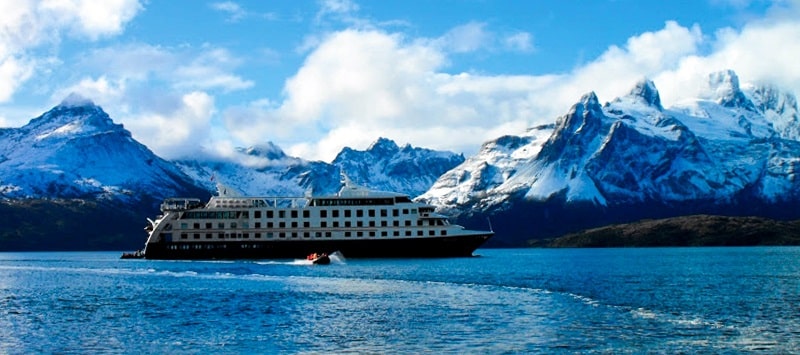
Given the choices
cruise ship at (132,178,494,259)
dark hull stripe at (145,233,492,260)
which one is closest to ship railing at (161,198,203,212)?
cruise ship at (132,178,494,259)

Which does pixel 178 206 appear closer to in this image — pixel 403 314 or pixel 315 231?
pixel 315 231

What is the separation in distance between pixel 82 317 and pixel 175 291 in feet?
74.5

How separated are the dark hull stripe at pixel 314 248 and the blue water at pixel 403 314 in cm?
5314

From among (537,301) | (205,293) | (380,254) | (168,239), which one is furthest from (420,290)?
(168,239)

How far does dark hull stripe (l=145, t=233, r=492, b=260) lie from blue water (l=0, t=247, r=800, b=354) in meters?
53.1

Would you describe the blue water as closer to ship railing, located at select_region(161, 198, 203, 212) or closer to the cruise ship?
the cruise ship

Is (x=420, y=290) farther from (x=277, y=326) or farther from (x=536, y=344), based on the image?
(x=536, y=344)

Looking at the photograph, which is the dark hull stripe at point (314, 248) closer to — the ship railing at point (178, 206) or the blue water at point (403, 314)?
the ship railing at point (178, 206)

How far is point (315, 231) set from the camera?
170750mm

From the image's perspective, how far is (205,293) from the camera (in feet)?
299

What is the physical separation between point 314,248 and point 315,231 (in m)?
3.10

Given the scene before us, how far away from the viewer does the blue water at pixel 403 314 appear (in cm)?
5628

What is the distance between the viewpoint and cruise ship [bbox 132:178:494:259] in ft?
554

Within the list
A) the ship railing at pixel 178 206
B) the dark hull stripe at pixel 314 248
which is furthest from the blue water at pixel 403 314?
the ship railing at pixel 178 206
